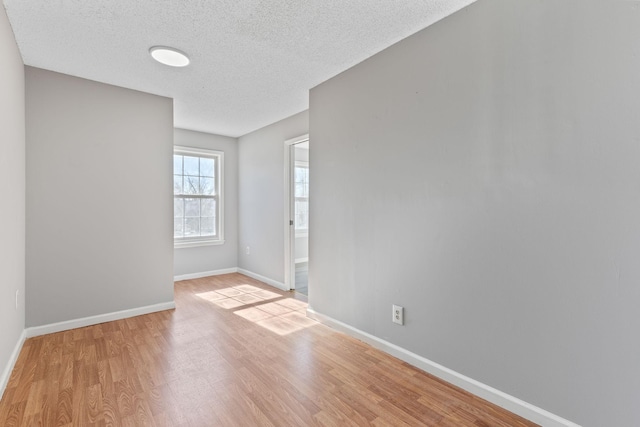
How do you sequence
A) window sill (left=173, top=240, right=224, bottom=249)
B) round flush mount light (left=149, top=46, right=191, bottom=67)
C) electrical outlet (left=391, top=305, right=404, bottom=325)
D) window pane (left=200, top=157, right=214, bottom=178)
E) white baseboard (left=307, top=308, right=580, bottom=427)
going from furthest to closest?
window pane (left=200, top=157, right=214, bottom=178)
window sill (left=173, top=240, right=224, bottom=249)
round flush mount light (left=149, top=46, right=191, bottom=67)
electrical outlet (left=391, top=305, right=404, bottom=325)
white baseboard (left=307, top=308, right=580, bottom=427)

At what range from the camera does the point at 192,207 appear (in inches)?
190

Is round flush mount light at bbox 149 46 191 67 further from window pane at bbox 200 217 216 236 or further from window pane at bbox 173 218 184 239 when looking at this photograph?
window pane at bbox 200 217 216 236

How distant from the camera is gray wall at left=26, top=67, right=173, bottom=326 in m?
2.72

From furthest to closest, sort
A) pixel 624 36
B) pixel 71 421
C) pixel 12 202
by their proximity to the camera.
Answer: pixel 12 202 < pixel 71 421 < pixel 624 36

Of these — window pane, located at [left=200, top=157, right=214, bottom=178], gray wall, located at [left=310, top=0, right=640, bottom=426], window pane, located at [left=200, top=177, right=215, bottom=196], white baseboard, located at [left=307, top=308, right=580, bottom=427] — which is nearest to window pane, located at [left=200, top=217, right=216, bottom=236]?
window pane, located at [left=200, top=177, right=215, bottom=196]

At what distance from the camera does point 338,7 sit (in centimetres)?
189

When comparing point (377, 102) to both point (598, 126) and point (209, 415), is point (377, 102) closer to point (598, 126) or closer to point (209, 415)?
point (598, 126)

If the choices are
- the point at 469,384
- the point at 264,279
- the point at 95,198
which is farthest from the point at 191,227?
the point at 469,384

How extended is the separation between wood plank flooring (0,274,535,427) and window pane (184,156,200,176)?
250cm

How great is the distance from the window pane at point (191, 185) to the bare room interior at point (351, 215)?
138cm

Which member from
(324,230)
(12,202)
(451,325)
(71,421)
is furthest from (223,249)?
(451,325)

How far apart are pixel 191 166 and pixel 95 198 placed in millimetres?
1899

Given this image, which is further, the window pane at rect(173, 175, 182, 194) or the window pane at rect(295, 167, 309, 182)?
the window pane at rect(295, 167, 309, 182)

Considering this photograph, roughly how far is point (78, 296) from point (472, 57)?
3823 mm
